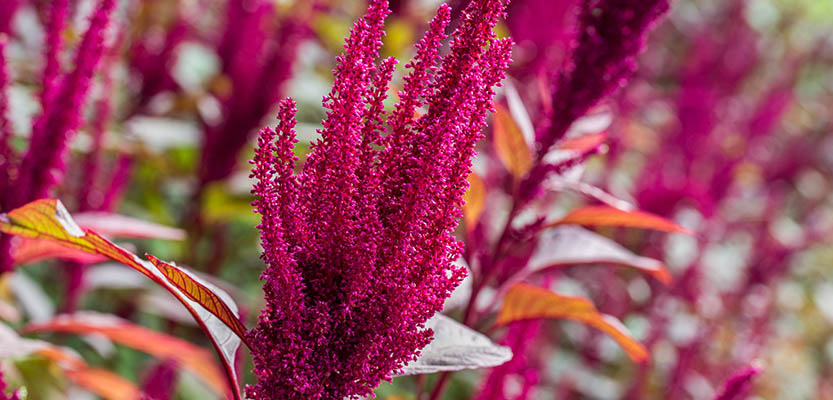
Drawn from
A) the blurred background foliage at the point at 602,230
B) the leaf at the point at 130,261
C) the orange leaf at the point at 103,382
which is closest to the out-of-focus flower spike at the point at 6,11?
the blurred background foliage at the point at 602,230

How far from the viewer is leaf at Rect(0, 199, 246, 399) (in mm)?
527

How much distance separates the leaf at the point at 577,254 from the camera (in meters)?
0.93

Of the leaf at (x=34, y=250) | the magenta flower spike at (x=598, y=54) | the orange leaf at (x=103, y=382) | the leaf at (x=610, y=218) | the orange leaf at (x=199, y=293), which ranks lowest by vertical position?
the orange leaf at (x=103, y=382)

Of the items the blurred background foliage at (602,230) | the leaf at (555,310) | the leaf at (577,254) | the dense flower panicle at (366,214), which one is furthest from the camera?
the blurred background foliage at (602,230)

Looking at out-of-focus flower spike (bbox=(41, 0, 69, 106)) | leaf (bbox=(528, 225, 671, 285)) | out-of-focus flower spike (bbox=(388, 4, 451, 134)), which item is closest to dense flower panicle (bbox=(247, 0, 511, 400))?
out-of-focus flower spike (bbox=(388, 4, 451, 134))

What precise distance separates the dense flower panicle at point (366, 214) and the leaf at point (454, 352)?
0.22 feet

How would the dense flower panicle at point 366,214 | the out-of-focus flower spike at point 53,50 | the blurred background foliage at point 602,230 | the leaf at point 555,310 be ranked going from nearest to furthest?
the dense flower panicle at point 366,214
the out-of-focus flower spike at point 53,50
the leaf at point 555,310
the blurred background foliage at point 602,230

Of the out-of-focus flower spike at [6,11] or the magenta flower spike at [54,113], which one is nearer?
the magenta flower spike at [54,113]

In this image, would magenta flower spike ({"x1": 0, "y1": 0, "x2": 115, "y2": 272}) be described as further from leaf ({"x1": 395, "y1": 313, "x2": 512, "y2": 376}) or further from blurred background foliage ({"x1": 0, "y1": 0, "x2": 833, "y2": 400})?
leaf ({"x1": 395, "y1": 313, "x2": 512, "y2": 376})

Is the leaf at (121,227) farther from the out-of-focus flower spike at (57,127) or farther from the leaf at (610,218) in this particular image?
the leaf at (610,218)

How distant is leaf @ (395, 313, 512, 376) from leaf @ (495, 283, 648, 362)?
19 cm

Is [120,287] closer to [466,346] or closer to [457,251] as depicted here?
[466,346]

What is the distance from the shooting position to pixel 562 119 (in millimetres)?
803

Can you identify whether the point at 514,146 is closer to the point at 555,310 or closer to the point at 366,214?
the point at 555,310
